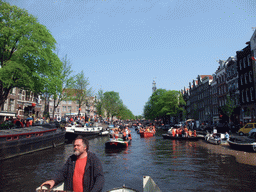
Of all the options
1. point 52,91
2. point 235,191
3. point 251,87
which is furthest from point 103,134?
point 235,191

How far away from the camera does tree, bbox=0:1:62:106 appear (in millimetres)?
21203

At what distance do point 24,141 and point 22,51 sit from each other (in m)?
9.26

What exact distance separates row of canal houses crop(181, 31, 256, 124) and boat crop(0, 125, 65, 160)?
109ft

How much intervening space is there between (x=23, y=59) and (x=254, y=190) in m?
22.6

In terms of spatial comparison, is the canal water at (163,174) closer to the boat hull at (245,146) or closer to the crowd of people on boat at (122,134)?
the boat hull at (245,146)

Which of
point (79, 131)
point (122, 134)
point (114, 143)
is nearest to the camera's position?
point (114, 143)

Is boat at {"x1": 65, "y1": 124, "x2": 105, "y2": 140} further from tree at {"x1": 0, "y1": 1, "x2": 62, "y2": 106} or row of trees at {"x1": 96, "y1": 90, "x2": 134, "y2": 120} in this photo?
row of trees at {"x1": 96, "y1": 90, "x2": 134, "y2": 120}

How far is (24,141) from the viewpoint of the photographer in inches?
Result: 727

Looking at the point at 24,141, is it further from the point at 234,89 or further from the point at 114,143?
the point at 234,89

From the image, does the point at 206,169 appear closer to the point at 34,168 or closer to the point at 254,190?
the point at 254,190

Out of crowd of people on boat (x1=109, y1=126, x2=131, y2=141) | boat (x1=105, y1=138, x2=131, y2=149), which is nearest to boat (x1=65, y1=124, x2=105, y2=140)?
crowd of people on boat (x1=109, y1=126, x2=131, y2=141)

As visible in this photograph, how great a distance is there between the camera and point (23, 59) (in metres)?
22.1

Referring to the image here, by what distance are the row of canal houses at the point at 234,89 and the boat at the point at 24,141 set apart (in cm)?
3316

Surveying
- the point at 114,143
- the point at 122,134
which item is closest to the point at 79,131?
the point at 122,134
